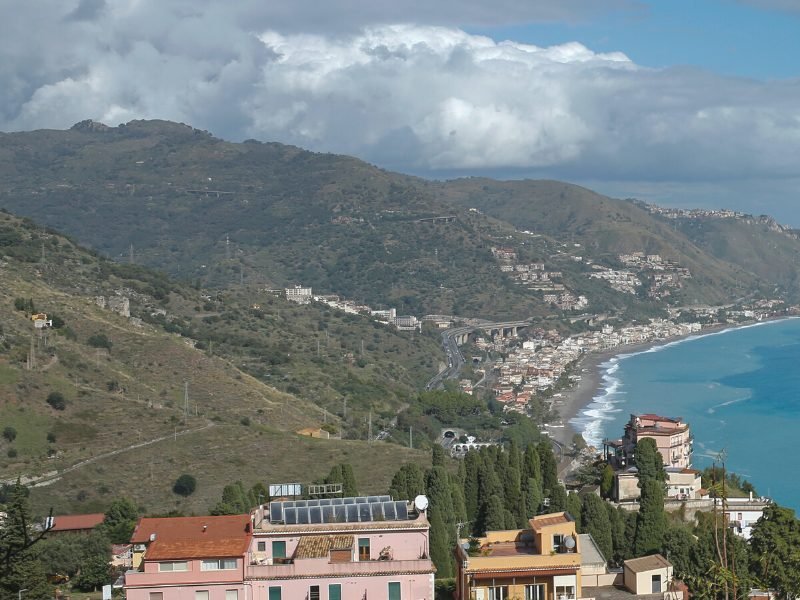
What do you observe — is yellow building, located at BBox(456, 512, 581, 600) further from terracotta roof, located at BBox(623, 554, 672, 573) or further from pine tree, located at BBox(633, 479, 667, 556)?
pine tree, located at BBox(633, 479, 667, 556)

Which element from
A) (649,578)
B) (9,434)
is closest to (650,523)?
(649,578)

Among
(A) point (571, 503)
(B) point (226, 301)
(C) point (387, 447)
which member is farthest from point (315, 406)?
(A) point (571, 503)

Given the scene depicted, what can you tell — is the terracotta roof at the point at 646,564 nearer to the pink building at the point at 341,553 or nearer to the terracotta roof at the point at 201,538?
the pink building at the point at 341,553

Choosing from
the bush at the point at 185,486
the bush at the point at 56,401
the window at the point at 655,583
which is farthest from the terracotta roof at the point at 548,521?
the bush at the point at 56,401

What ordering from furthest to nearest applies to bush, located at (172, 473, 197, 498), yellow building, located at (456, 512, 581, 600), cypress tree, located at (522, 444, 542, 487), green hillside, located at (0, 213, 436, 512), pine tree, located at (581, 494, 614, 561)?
green hillside, located at (0, 213, 436, 512)
bush, located at (172, 473, 197, 498)
cypress tree, located at (522, 444, 542, 487)
pine tree, located at (581, 494, 614, 561)
yellow building, located at (456, 512, 581, 600)

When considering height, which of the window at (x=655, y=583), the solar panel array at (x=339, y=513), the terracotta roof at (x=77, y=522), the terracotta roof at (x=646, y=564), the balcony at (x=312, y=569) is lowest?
the window at (x=655, y=583)

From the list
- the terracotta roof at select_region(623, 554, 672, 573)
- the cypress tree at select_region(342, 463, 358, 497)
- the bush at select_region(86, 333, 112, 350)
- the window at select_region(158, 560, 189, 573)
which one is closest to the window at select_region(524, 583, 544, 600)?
the terracotta roof at select_region(623, 554, 672, 573)
